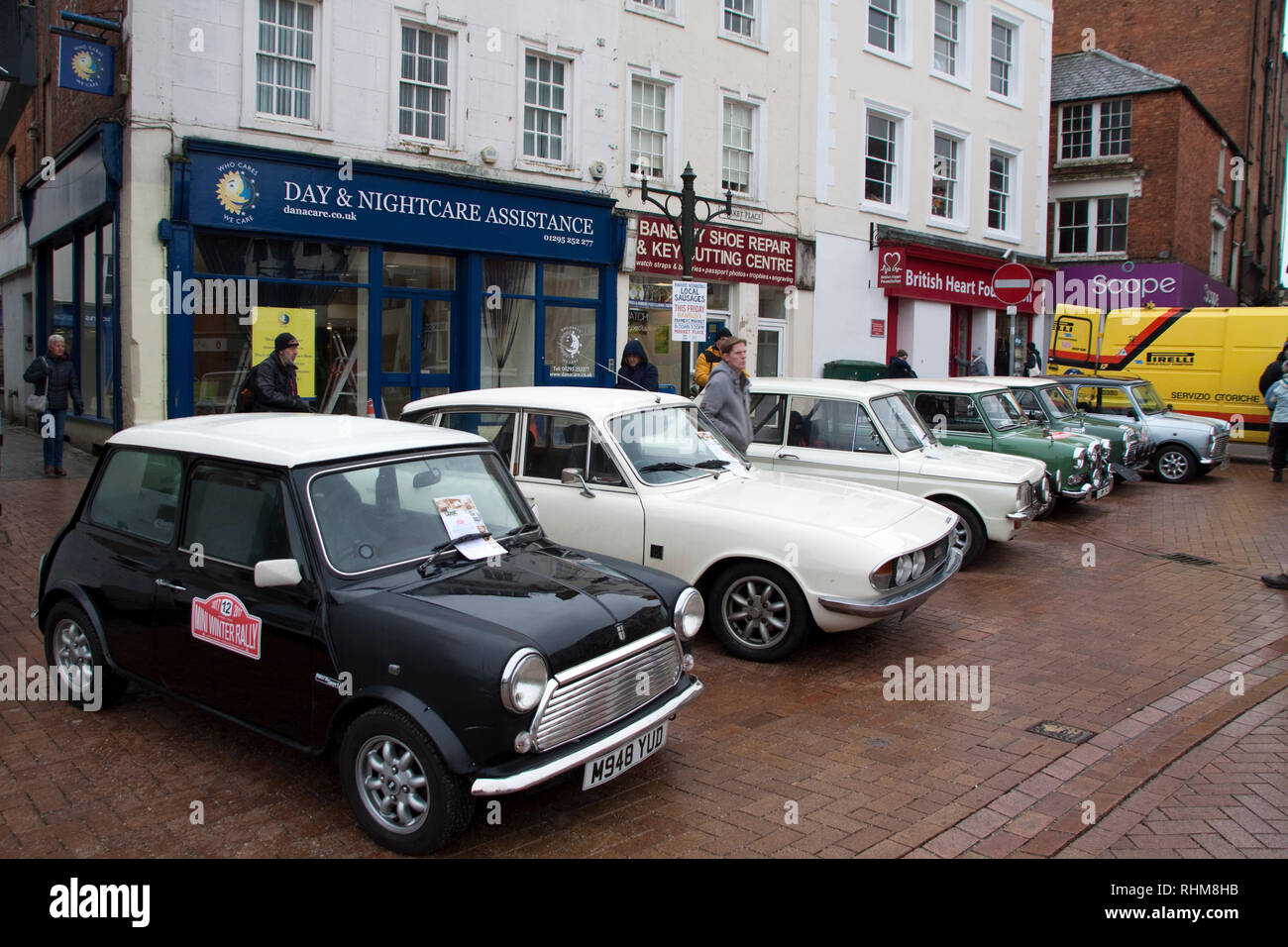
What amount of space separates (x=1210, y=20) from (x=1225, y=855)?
3918cm

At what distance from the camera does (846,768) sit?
4734mm

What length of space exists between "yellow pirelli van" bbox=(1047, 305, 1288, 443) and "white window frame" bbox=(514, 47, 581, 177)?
10.4 meters

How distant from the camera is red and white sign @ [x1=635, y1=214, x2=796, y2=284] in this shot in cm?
1658

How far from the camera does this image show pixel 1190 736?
204 inches

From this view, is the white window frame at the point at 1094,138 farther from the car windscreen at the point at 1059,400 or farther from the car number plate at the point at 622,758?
the car number plate at the point at 622,758

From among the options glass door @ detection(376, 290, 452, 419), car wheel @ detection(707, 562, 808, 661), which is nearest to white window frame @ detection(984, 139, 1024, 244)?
glass door @ detection(376, 290, 452, 419)

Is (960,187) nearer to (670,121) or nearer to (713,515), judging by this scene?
(670,121)

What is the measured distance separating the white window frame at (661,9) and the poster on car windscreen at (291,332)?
741 centimetres

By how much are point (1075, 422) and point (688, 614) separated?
9767 mm

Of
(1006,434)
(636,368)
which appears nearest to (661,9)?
(636,368)

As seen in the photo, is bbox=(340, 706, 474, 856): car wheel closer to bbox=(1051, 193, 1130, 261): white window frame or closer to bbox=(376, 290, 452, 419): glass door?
bbox=(376, 290, 452, 419): glass door

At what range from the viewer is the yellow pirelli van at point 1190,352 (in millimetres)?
17812

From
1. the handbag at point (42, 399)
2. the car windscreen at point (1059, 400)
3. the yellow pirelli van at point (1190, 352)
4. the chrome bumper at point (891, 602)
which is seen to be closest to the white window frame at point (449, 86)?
the handbag at point (42, 399)
